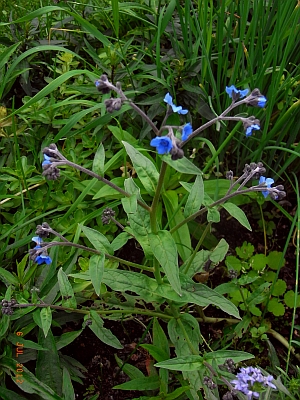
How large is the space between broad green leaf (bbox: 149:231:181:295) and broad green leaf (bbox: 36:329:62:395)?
0.59 metres

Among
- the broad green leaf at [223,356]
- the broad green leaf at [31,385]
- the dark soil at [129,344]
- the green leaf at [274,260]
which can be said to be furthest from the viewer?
the green leaf at [274,260]

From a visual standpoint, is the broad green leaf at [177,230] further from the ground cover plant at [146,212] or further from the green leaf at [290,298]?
the green leaf at [290,298]

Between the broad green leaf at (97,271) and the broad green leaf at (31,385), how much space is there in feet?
1.47

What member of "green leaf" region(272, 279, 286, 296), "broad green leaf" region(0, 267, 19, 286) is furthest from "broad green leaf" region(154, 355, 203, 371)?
"green leaf" region(272, 279, 286, 296)

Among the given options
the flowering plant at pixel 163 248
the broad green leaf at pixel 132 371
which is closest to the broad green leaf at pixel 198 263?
the flowering plant at pixel 163 248

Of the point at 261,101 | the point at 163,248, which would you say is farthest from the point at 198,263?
the point at 261,101

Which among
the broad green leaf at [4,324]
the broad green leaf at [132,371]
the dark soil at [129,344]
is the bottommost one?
the dark soil at [129,344]

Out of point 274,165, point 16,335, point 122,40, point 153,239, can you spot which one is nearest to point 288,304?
point 274,165

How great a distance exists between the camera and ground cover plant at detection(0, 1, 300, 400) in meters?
1.35

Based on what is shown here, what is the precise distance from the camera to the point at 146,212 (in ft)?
4.44

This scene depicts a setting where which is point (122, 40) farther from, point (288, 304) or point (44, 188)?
point (288, 304)

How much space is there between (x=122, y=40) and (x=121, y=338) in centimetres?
141

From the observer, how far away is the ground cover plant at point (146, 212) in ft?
4.43

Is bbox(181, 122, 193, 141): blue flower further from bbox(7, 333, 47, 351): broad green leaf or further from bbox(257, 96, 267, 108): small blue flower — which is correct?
bbox(7, 333, 47, 351): broad green leaf
